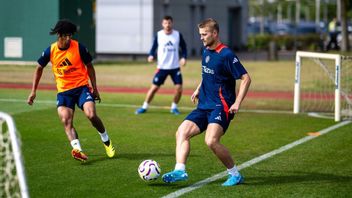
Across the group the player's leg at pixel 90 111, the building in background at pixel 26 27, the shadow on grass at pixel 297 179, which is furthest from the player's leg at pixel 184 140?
the building in background at pixel 26 27

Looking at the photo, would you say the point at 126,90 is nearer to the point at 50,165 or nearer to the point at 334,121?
the point at 334,121

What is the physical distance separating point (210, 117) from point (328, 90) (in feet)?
51.0

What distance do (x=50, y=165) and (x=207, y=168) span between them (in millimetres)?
2155

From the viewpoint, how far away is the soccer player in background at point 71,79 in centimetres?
1116

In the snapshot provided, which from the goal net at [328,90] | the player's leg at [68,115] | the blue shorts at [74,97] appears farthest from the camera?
the goal net at [328,90]

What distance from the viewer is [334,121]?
54.9ft

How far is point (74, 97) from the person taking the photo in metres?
11.4

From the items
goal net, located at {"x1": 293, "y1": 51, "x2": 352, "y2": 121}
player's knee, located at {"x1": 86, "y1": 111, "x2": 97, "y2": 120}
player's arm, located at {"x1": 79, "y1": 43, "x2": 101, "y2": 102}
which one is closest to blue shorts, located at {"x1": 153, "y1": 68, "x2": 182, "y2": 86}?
goal net, located at {"x1": 293, "y1": 51, "x2": 352, "y2": 121}

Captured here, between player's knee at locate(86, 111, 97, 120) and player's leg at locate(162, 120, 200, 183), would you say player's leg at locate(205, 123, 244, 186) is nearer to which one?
player's leg at locate(162, 120, 200, 183)

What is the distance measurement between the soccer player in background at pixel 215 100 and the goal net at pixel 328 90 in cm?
753

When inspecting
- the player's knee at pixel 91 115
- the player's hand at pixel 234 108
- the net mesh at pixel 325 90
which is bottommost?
the net mesh at pixel 325 90

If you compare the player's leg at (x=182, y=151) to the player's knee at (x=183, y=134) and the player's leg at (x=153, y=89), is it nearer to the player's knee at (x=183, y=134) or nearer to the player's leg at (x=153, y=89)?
the player's knee at (x=183, y=134)

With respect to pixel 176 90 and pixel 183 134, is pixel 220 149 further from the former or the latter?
pixel 176 90

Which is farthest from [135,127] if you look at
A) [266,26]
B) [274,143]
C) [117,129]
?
[266,26]
